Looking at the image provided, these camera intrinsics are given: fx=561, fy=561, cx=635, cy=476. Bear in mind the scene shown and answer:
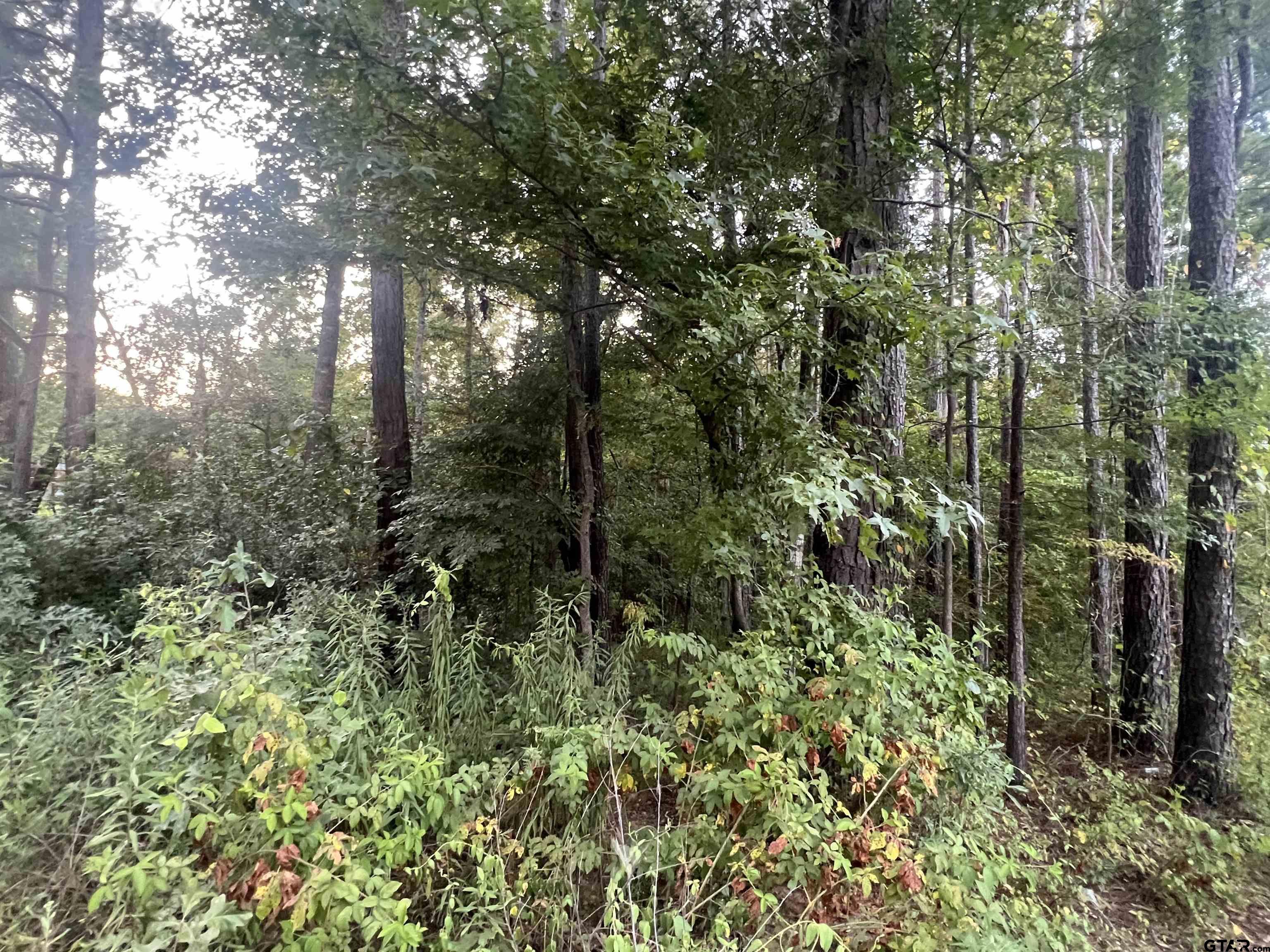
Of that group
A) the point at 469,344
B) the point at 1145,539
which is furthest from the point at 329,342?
the point at 1145,539

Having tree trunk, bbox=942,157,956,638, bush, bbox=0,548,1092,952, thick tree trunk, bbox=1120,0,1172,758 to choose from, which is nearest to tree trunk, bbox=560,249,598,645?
bush, bbox=0,548,1092,952

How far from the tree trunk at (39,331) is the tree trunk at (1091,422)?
10799 mm

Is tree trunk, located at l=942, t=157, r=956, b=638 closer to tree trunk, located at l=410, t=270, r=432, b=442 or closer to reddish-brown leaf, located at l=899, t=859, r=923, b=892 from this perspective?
reddish-brown leaf, located at l=899, t=859, r=923, b=892

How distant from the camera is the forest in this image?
216 centimetres

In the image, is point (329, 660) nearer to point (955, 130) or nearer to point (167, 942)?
point (167, 942)

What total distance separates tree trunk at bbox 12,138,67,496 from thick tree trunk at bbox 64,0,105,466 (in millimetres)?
291

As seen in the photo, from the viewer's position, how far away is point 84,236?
8367 mm

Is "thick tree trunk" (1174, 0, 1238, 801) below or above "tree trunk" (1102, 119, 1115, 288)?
below

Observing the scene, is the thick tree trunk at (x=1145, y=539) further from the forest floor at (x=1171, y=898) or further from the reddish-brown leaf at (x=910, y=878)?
the reddish-brown leaf at (x=910, y=878)

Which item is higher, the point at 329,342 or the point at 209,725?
the point at 329,342

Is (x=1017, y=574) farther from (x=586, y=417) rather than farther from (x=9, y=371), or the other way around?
(x=9, y=371)

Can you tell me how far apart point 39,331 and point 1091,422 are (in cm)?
1491

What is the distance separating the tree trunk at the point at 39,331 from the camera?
7.44 meters

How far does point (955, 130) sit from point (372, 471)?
603 cm
